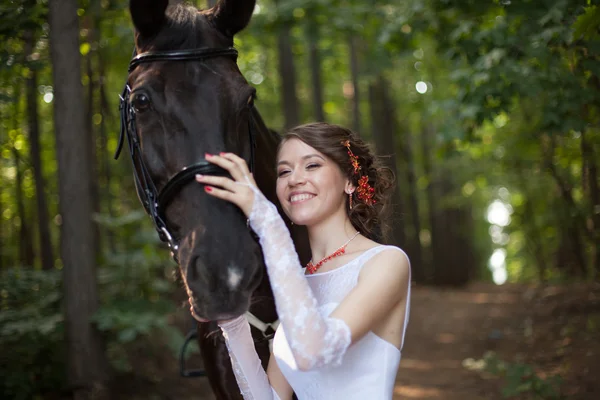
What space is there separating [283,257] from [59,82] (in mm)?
3807

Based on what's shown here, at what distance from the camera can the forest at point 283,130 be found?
466 cm

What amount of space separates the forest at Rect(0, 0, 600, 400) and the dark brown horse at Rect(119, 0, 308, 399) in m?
1.01

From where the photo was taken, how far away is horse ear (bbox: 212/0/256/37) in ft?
7.74

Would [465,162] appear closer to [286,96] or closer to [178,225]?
[286,96]

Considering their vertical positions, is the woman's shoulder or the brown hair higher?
the brown hair

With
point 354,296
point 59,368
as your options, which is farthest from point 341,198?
point 59,368

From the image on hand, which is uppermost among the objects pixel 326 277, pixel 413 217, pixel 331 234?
pixel 331 234

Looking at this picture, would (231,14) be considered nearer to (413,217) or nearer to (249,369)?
(249,369)

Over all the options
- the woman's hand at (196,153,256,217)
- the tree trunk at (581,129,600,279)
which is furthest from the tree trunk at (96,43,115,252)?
the woman's hand at (196,153,256,217)

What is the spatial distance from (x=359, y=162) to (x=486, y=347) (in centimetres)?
724

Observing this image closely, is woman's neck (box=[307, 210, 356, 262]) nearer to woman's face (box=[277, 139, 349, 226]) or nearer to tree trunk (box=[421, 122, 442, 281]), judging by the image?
woman's face (box=[277, 139, 349, 226])

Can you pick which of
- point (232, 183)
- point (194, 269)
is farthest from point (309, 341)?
point (232, 183)

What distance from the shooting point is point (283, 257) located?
5.97 ft

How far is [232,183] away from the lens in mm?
1873
